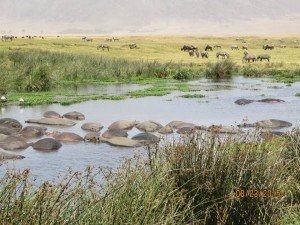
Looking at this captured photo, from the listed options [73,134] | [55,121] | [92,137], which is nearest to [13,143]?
[73,134]

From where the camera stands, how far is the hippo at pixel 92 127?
2271 cm

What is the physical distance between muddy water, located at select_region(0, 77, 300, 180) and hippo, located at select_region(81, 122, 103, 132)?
0.97ft

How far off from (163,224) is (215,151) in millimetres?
2735

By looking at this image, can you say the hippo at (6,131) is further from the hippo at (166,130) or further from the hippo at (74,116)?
the hippo at (166,130)

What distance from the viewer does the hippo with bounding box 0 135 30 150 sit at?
19.0m

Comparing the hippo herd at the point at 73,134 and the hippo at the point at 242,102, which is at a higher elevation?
the hippo herd at the point at 73,134

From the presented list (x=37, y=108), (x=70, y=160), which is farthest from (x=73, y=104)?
(x=70, y=160)

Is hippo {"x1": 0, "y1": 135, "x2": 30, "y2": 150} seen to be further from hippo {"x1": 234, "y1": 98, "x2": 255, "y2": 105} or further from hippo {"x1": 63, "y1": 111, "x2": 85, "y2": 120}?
hippo {"x1": 234, "y1": 98, "x2": 255, "y2": 105}

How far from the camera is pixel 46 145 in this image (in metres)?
19.0

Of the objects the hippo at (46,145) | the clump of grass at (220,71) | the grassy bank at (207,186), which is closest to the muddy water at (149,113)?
the hippo at (46,145)

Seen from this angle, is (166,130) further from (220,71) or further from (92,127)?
(220,71)
